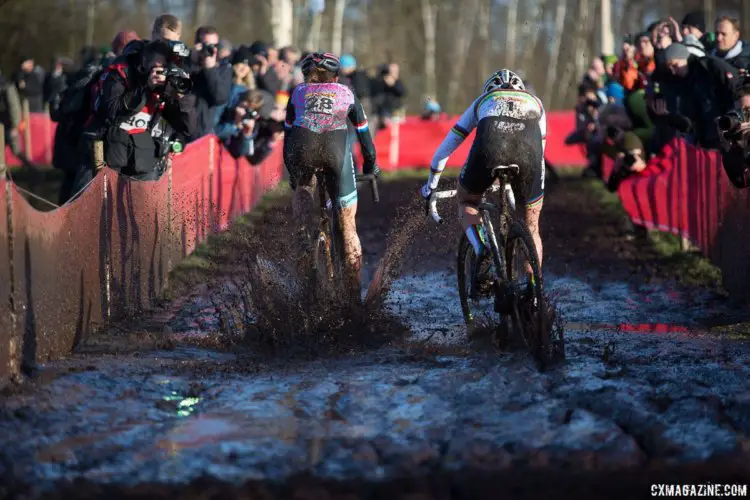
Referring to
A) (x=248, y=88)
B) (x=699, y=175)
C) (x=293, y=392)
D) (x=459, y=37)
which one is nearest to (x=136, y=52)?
(x=293, y=392)

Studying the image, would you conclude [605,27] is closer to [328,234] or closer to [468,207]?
[328,234]

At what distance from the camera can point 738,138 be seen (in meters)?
10.6

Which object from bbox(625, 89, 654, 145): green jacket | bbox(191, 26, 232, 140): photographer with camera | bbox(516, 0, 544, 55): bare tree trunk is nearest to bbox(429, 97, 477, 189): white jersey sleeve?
bbox(191, 26, 232, 140): photographer with camera

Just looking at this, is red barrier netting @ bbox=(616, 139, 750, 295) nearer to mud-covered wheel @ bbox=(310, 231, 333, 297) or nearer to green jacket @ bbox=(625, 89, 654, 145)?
green jacket @ bbox=(625, 89, 654, 145)

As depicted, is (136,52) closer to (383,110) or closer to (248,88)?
(248,88)

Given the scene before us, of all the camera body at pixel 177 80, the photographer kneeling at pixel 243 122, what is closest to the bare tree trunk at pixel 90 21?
the photographer kneeling at pixel 243 122

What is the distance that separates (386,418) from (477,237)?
3.05m

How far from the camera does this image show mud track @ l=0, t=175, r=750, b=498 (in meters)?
5.46

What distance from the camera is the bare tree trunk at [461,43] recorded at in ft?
245

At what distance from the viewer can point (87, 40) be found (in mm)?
53656

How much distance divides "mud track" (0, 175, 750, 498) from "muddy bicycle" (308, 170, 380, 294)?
1.14ft

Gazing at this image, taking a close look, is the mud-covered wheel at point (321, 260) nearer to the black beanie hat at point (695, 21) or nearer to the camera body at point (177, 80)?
the camera body at point (177, 80)

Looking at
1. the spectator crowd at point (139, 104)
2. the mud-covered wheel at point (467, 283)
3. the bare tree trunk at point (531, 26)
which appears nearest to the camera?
the mud-covered wheel at point (467, 283)

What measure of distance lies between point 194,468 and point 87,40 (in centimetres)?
4993
